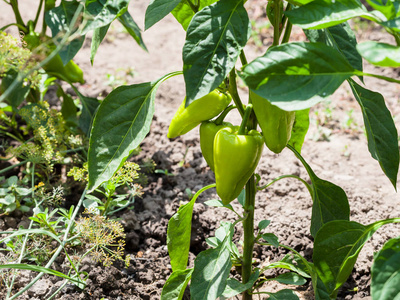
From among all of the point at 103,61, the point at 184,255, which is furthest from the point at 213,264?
the point at 103,61

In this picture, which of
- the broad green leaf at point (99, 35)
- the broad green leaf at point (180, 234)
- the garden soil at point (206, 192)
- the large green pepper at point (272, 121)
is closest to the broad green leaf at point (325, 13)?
the large green pepper at point (272, 121)

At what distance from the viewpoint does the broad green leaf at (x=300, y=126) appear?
1319 mm

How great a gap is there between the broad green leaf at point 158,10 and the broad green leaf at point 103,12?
0.12 m

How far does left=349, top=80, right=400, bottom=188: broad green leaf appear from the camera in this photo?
108cm

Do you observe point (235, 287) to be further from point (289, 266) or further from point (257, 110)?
point (257, 110)

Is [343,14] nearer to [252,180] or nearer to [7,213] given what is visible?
[252,180]

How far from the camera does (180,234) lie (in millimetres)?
1302

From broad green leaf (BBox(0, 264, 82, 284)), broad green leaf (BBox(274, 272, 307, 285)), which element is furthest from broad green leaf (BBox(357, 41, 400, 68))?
broad green leaf (BBox(0, 264, 82, 284))

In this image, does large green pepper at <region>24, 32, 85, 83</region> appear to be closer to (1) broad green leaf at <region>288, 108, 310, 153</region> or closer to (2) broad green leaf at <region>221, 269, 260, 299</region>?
(1) broad green leaf at <region>288, 108, 310, 153</region>

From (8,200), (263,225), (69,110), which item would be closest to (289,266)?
(263,225)

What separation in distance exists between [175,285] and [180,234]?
139 millimetres

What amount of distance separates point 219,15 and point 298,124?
506 millimetres

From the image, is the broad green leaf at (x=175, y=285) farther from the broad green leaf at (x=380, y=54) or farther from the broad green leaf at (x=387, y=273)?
the broad green leaf at (x=380, y=54)

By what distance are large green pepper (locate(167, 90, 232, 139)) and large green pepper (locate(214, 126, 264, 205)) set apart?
7 cm
